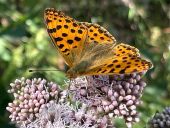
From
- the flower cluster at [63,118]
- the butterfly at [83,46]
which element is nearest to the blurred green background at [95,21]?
the butterfly at [83,46]

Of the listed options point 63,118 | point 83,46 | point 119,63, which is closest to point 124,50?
point 119,63

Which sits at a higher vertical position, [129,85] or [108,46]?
[108,46]

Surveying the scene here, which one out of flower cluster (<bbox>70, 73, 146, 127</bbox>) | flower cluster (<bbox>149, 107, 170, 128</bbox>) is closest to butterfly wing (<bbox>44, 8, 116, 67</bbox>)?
flower cluster (<bbox>70, 73, 146, 127</bbox>)

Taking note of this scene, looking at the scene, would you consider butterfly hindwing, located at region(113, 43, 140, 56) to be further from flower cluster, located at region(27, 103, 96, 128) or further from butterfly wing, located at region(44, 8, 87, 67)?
flower cluster, located at region(27, 103, 96, 128)

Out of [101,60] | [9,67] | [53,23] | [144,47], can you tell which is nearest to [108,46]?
[101,60]

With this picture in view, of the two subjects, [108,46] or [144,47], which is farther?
[144,47]

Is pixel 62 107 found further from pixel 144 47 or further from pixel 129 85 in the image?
pixel 144 47
